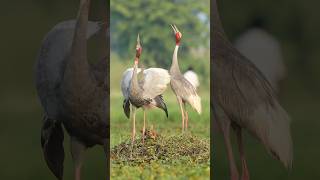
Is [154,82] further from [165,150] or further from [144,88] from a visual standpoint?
[165,150]

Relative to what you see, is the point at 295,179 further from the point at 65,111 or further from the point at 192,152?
the point at 65,111

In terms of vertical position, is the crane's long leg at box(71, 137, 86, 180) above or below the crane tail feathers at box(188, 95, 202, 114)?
below

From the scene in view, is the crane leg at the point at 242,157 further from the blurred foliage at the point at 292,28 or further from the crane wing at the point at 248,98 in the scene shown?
the blurred foliage at the point at 292,28

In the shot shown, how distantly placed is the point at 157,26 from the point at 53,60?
3.52 ft

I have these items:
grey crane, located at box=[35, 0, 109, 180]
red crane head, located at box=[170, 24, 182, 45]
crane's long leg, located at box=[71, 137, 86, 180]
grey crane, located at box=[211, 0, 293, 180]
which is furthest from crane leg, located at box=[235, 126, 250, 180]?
crane's long leg, located at box=[71, 137, 86, 180]

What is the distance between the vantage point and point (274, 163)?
20.7 ft

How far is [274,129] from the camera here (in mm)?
6234

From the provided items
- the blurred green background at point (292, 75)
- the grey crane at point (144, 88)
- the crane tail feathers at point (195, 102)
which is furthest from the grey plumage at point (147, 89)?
the blurred green background at point (292, 75)

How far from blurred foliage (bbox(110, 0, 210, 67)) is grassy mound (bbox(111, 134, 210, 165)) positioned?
0.76m

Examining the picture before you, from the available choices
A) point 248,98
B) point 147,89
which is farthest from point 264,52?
point 147,89

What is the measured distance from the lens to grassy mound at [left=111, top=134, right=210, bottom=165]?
245 inches

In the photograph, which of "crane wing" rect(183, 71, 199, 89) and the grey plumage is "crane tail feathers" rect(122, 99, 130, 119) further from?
"crane wing" rect(183, 71, 199, 89)

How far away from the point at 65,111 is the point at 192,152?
1299mm

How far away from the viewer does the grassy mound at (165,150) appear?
623 centimetres
